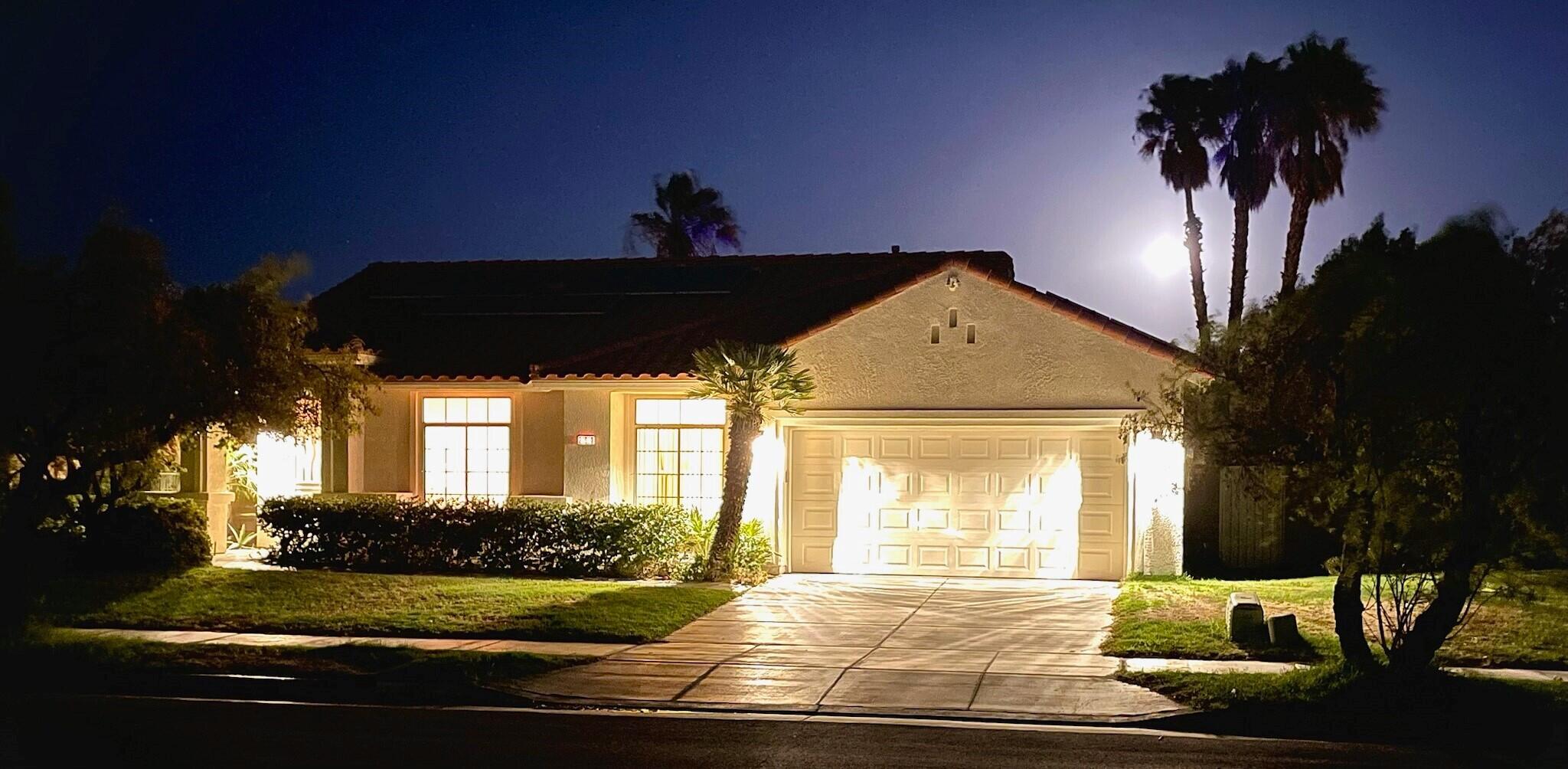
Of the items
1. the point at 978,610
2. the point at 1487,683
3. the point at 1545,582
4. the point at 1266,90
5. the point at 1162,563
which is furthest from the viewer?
the point at 1266,90

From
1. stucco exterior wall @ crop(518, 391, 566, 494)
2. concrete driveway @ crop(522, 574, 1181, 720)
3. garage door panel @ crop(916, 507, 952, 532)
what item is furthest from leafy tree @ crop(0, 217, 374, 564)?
garage door panel @ crop(916, 507, 952, 532)

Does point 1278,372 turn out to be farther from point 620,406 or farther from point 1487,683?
point 620,406

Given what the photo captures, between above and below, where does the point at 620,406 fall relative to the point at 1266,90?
below

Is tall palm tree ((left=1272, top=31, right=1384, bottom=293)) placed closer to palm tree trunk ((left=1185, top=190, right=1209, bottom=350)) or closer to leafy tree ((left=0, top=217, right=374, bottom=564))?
palm tree trunk ((left=1185, top=190, right=1209, bottom=350))

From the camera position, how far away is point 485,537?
19.1 metres

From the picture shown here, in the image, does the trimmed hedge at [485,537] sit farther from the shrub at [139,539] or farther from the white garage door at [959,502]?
the white garage door at [959,502]

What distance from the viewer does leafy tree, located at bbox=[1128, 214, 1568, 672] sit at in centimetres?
1056

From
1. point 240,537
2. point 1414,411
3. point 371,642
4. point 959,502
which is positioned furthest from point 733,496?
point 1414,411

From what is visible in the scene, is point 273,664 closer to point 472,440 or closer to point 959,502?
point 472,440

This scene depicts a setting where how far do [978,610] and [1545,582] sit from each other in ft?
18.7

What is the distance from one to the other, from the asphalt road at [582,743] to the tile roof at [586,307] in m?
9.52

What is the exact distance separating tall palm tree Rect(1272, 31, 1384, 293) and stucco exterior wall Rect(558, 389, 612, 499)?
1548 centimetres

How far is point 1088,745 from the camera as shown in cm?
990

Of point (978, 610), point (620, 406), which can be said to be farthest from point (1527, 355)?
point (620, 406)
